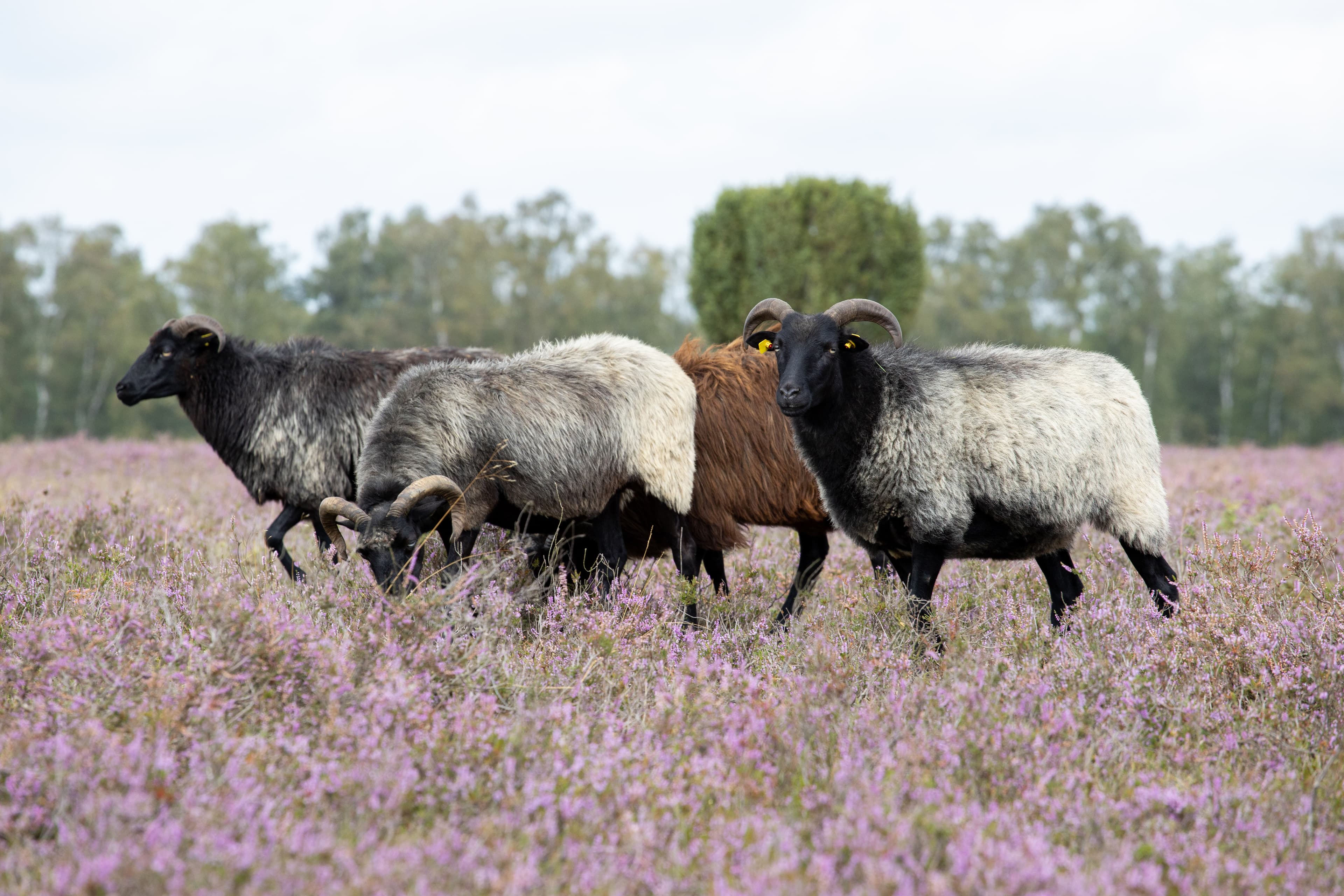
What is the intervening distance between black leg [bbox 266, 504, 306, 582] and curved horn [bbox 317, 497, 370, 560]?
1435mm

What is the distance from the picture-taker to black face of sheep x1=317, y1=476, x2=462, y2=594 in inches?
224

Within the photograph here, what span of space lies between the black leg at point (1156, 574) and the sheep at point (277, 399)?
519 centimetres

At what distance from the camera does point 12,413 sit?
4288 cm

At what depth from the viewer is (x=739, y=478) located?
23.8ft

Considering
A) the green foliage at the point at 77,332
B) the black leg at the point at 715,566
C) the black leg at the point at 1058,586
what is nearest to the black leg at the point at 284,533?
the black leg at the point at 715,566

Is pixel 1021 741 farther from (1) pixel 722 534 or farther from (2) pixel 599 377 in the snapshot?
(2) pixel 599 377

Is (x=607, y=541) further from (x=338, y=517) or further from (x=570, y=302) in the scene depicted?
(x=570, y=302)

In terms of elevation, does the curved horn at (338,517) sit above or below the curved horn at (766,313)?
below

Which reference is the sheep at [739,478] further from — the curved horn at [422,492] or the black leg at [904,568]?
the curved horn at [422,492]

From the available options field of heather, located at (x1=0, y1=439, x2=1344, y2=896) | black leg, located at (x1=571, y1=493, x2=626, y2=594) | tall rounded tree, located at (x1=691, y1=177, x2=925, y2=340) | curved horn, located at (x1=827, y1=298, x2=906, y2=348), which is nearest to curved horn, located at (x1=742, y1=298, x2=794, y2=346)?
curved horn, located at (x1=827, y1=298, x2=906, y2=348)

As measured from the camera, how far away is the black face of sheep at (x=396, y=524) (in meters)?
5.69

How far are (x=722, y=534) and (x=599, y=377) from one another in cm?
140

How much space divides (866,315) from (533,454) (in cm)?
228

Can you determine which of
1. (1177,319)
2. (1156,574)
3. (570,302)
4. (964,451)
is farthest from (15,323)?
(1177,319)
